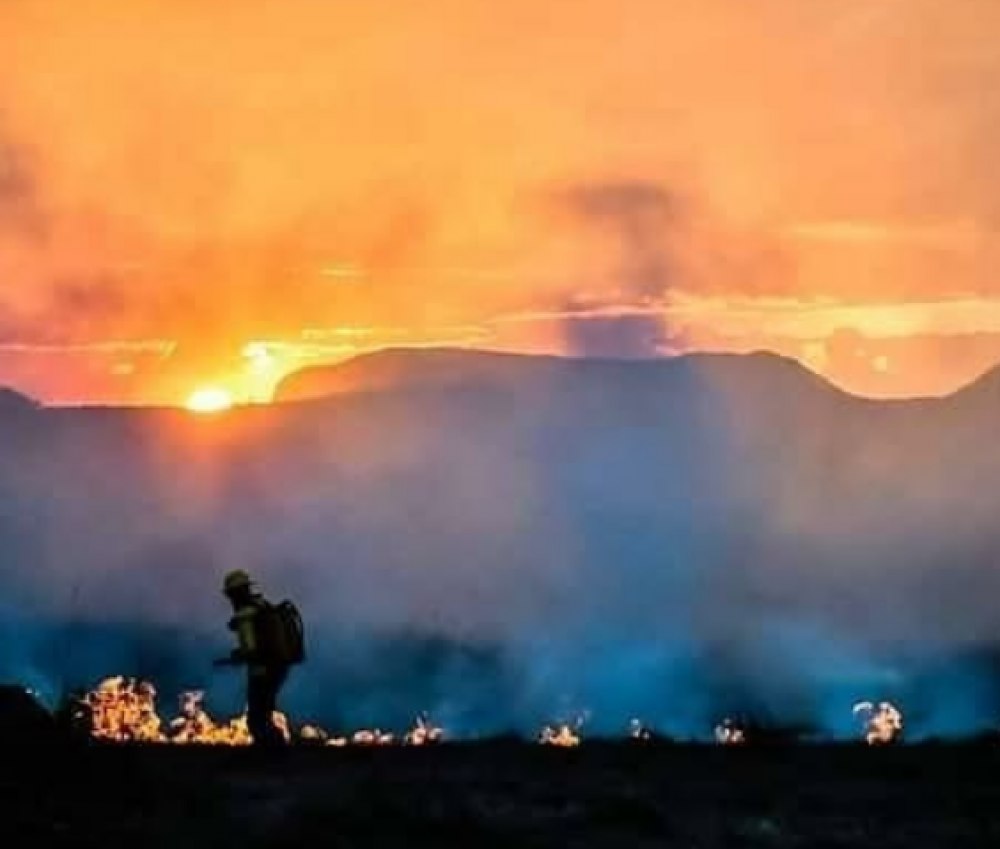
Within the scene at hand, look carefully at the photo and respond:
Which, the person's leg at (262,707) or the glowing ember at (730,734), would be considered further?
the glowing ember at (730,734)

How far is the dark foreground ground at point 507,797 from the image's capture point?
14953 millimetres

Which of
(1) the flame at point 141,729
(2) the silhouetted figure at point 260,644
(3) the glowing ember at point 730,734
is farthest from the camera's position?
(3) the glowing ember at point 730,734

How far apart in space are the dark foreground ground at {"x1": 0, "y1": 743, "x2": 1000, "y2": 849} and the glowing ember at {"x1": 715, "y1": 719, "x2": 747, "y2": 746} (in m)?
0.94

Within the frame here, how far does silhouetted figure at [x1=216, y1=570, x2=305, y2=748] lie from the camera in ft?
65.6

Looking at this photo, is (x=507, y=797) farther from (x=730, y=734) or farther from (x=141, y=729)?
(x=141, y=729)

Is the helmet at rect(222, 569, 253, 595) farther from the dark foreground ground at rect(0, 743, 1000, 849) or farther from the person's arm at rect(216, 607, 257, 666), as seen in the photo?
the dark foreground ground at rect(0, 743, 1000, 849)

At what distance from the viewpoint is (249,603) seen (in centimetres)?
2006

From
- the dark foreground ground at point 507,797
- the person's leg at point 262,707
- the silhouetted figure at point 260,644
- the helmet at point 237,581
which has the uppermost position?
the helmet at point 237,581

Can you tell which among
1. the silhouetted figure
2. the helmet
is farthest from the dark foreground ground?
the helmet

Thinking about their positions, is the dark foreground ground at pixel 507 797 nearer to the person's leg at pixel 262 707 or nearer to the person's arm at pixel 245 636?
the person's leg at pixel 262 707

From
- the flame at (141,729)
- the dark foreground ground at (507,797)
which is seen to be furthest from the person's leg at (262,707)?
the dark foreground ground at (507,797)

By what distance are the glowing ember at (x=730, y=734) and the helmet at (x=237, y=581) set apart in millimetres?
5426

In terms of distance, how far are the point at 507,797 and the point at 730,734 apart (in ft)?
23.2

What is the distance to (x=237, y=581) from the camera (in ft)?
65.7
